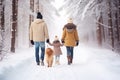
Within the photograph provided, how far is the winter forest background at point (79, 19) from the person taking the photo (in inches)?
763

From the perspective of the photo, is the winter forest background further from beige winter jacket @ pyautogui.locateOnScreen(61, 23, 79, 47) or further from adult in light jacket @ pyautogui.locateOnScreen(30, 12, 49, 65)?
beige winter jacket @ pyautogui.locateOnScreen(61, 23, 79, 47)

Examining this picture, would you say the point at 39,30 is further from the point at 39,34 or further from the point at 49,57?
the point at 49,57

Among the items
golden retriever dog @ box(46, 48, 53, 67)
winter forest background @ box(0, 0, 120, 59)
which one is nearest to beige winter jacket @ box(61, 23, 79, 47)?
golden retriever dog @ box(46, 48, 53, 67)

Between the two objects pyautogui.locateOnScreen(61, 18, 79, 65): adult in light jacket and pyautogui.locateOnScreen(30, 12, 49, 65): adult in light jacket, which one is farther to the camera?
pyautogui.locateOnScreen(61, 18, 79, 65): adult in light jacket

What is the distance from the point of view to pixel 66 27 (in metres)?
12.6

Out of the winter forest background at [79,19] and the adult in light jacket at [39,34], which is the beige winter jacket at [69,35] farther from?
the winter forest background at [79,19]

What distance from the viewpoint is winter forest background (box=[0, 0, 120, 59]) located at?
19.4m

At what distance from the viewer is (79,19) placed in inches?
1267

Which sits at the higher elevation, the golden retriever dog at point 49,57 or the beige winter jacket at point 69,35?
the beige winter jacket at point 69,35

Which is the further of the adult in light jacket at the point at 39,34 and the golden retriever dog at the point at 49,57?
the adult in light jacket at the point at 39,34

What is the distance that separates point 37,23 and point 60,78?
4119 millimetres

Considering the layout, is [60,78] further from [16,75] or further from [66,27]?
[66,27]

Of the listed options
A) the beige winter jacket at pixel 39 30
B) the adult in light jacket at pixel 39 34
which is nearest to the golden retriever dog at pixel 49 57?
the adult in light jacket at pixel 39 34

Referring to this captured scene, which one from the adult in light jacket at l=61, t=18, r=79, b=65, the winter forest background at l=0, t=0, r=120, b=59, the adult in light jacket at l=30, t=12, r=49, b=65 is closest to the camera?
the adult in light jacket at l=30, t=12, r=49, b=65
